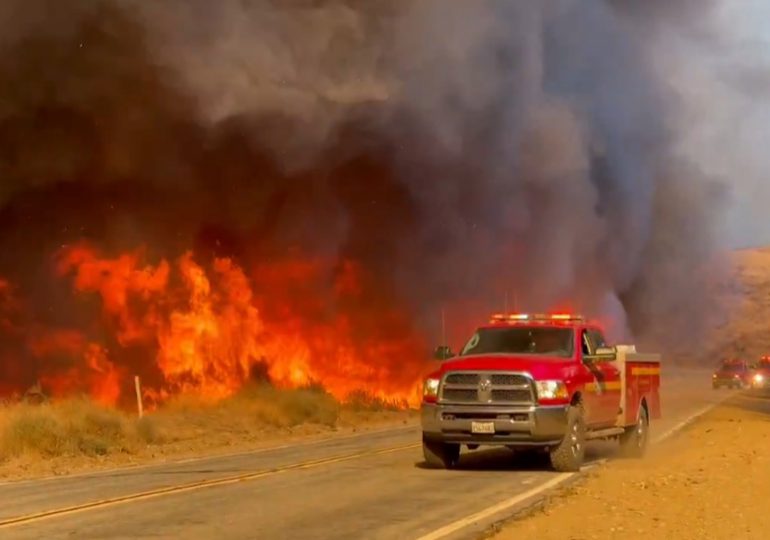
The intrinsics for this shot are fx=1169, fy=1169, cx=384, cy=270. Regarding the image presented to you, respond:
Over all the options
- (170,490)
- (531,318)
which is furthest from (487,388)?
(170,490)

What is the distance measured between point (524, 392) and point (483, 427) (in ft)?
2.40

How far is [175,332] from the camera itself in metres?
33.1

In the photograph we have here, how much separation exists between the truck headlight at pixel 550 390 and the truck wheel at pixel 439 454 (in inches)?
66.0

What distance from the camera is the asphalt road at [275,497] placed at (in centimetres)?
1109

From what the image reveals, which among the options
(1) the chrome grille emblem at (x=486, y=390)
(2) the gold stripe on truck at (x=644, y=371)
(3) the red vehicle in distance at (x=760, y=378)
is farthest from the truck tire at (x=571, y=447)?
(3) the red vehicle in distance at (x=760, y=378)

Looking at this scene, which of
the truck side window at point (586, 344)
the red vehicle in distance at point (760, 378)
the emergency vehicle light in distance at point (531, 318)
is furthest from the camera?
the red vehicle in distance at point (760, 378)

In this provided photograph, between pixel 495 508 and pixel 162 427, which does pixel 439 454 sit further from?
pixel 162 427

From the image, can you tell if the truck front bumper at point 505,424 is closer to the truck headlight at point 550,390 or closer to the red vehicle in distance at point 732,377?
the truck headlight at point 550,390

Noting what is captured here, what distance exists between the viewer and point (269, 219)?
37406 mm

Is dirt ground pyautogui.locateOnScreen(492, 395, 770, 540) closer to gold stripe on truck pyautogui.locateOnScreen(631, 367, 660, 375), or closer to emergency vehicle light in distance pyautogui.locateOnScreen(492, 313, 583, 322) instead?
gold stripe on truck pyautogui.locateOnScreen(631, 367, 660, 375)

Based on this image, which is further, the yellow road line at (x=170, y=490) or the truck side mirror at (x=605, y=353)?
the truck side mirror at (x=605, y=353)

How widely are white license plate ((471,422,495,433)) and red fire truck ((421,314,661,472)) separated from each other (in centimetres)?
1

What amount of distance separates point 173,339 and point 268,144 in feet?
20.4

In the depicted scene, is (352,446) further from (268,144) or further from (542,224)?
(542,224)
